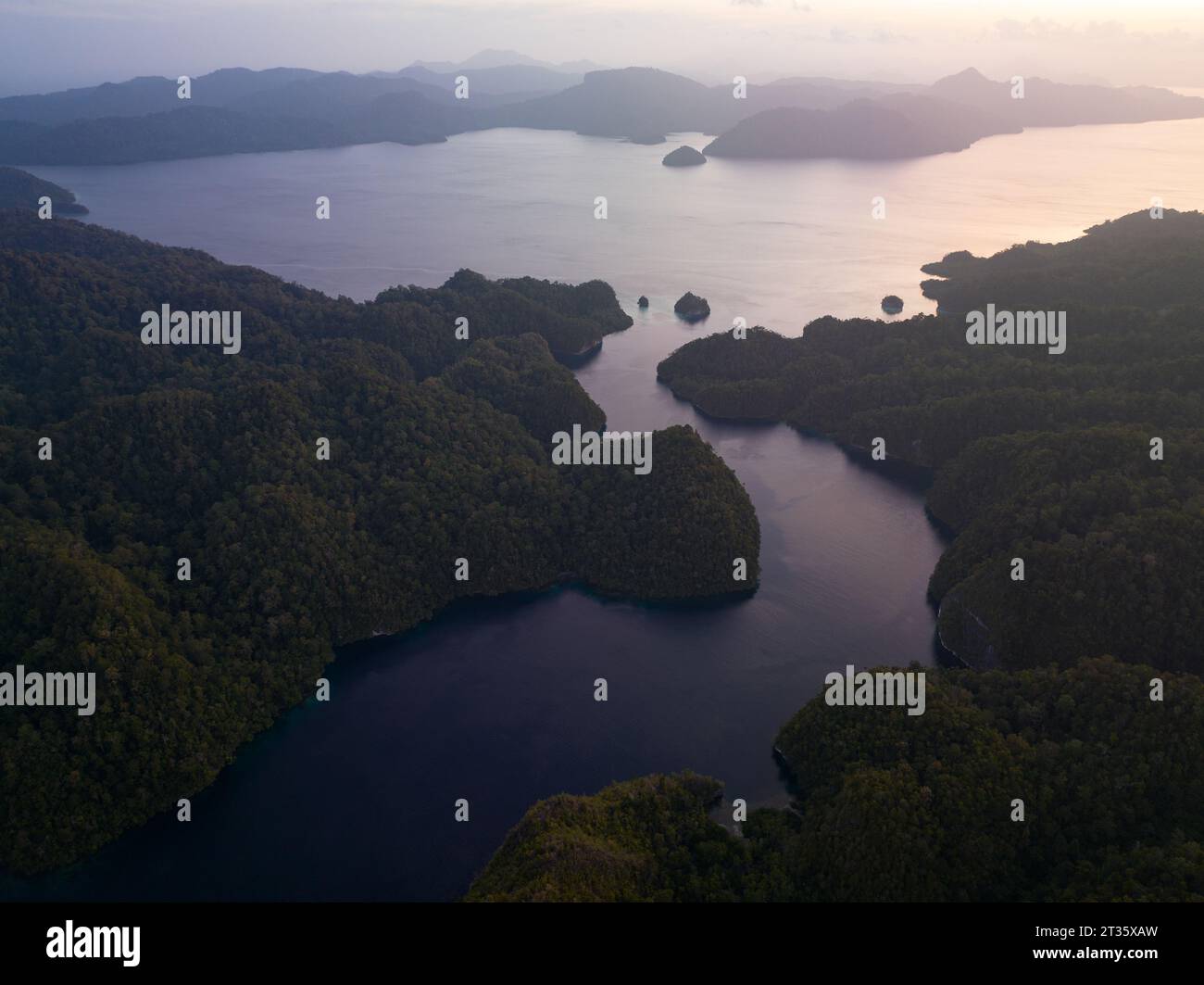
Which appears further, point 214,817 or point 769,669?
point 769,669

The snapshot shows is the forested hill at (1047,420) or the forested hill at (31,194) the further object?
the forested hill at (31,194)

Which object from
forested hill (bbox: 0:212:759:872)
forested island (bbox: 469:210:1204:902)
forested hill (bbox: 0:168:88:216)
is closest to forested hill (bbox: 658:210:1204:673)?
forested island (bbox: 469:210:1204:902)

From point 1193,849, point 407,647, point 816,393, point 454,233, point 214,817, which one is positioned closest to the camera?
point 1193,849

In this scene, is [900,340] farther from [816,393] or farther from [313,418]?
[313,418]

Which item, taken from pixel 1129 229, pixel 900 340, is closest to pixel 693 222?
pixel 1129 229

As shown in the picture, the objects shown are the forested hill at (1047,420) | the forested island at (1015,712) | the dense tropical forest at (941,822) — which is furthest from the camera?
the forested hill at (1047,420)

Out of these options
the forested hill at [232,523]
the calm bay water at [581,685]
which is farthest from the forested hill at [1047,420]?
the forested hill at [232,523]

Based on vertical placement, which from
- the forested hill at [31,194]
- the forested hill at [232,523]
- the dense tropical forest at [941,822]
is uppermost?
the forested hill at [31,194]

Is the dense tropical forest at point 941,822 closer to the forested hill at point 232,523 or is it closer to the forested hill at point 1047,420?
the forested hill at point 1047,420
